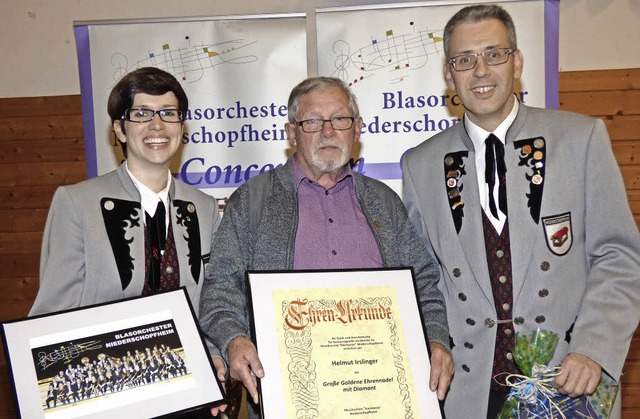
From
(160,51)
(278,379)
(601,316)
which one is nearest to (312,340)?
(278,379)

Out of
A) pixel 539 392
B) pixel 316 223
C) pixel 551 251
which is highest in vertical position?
pixel 316 223

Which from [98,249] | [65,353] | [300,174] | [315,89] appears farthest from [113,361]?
[315,89]

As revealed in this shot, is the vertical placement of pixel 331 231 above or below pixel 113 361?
above

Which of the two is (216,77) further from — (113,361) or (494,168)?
(113,361)

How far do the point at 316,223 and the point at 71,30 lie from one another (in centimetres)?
354

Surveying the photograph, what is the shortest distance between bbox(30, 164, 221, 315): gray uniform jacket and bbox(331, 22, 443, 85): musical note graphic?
90.6 inches

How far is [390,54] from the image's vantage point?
481 cm

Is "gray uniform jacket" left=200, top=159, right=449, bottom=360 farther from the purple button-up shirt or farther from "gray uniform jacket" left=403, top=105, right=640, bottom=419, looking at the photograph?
"gray uniform jacket" left=403, top=105, right=640, bottom=419

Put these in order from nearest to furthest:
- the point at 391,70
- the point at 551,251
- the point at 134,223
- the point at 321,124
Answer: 1. the point at 551,251
2. the point at 134,223
3. the point at 321,124
4. the point at 391,70

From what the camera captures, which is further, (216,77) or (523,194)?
(216,77)

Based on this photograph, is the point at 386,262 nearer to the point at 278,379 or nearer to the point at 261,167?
the point at 278,379

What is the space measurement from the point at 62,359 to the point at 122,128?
108 centimetres

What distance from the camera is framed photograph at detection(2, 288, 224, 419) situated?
2422 mm

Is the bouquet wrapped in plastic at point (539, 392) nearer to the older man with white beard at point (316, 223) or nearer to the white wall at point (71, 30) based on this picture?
the older man with white beard at point (316, 223)
